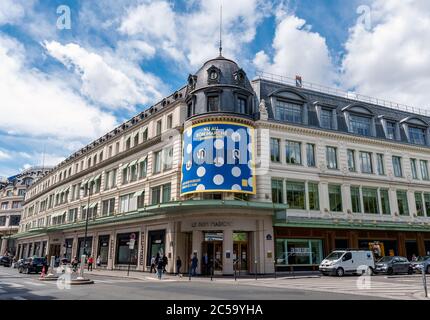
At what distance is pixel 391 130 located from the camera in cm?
4147

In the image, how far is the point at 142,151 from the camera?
4016 centimetres

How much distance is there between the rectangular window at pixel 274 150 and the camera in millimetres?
33125

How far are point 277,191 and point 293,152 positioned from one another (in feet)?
14.8

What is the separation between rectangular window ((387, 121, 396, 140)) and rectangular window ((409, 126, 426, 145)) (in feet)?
8.53

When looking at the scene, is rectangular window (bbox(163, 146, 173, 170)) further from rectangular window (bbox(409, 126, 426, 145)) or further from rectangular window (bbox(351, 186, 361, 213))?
rectangular window (bbox(409, 126, 426, 145))

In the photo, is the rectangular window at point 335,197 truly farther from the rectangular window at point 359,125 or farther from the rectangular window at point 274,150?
the rectangular window at point 359,125

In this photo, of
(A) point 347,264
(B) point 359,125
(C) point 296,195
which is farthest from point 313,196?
(B) point 359,125

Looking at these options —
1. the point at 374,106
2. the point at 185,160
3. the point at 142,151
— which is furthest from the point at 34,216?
the point at 374,106

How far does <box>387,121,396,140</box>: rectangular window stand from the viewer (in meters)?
41.0

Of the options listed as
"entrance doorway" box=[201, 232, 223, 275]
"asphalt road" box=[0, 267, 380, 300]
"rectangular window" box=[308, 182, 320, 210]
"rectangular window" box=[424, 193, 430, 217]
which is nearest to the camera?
"asphalt road" box=[0, 267, 380, 300]

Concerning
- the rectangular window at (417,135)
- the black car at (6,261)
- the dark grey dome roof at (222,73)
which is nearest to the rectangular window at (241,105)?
the dark grey dome roof at (222,73)

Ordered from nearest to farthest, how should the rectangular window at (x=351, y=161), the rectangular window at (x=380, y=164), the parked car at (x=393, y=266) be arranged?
the parked car at (x=393, y=266) → the rectangular window at (x=351, y=161) → the rectangular window at (x=380, y=164)

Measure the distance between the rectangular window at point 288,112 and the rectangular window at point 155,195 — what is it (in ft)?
45.8

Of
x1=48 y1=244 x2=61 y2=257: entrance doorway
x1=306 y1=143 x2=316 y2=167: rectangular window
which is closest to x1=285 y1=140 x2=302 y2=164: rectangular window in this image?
x1=306 y1=143 x2=316 y2=167: rectangular window
